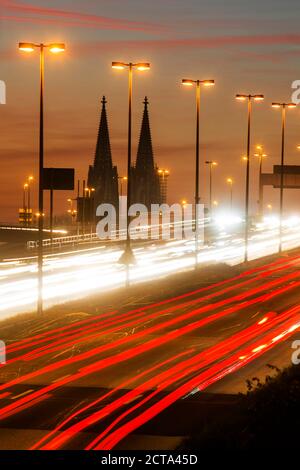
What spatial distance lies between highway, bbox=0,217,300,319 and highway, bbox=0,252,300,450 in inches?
291

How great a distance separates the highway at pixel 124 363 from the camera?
2031cm

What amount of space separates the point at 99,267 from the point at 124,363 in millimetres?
42737

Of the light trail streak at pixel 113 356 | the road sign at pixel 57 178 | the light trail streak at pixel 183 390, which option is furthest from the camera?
the road sign at pixel 57 178

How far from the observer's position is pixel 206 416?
20766mm

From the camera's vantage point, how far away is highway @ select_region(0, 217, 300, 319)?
2046 inches

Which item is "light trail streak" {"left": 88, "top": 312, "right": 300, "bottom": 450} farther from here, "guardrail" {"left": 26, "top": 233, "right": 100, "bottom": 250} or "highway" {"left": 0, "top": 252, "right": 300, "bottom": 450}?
"guardrail" {"left": 26, "top": 233, "right": 100, "bottom": 250}

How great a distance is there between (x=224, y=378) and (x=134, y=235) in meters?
90.8

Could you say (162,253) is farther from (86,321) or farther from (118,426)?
(118,426)

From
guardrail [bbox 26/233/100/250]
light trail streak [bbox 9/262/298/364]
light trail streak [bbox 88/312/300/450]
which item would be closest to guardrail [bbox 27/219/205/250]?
guardrail [bbox 26/233/100/250]

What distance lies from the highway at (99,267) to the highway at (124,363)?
7403mm

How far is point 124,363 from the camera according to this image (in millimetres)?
29016

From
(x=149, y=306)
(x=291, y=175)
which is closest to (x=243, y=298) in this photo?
(x=149, y=306)

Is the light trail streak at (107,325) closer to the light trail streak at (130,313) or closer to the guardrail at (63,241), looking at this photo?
the light trail streak at (130,313)

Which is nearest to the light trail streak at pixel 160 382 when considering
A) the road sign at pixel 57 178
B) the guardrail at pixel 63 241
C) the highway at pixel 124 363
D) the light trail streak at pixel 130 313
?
the highway at pixel 124 363
